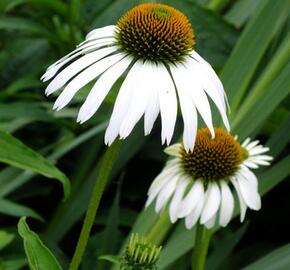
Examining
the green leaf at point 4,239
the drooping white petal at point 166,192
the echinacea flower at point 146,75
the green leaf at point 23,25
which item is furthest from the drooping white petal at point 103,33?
the green leaf at point 23,25

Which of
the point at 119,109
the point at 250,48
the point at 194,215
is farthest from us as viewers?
the point at 250,48

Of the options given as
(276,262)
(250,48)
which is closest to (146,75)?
(276,262)

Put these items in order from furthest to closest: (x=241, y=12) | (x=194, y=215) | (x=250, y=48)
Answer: (x=241, y=12)
(x=250, y=48)
(x=194, y=215)

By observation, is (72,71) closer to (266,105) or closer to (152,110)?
(152,110)

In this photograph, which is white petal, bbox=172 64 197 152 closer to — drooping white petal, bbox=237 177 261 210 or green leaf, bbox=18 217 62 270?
green leaf, bbox=18 217 62 270

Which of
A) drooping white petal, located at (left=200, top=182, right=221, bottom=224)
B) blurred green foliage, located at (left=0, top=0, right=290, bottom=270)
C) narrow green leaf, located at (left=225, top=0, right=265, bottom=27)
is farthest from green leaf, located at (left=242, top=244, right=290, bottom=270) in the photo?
narrow green leaf, located at (left=225, top=0, right=265, bottom=27)

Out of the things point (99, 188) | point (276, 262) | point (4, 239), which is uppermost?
point (99, 188)
